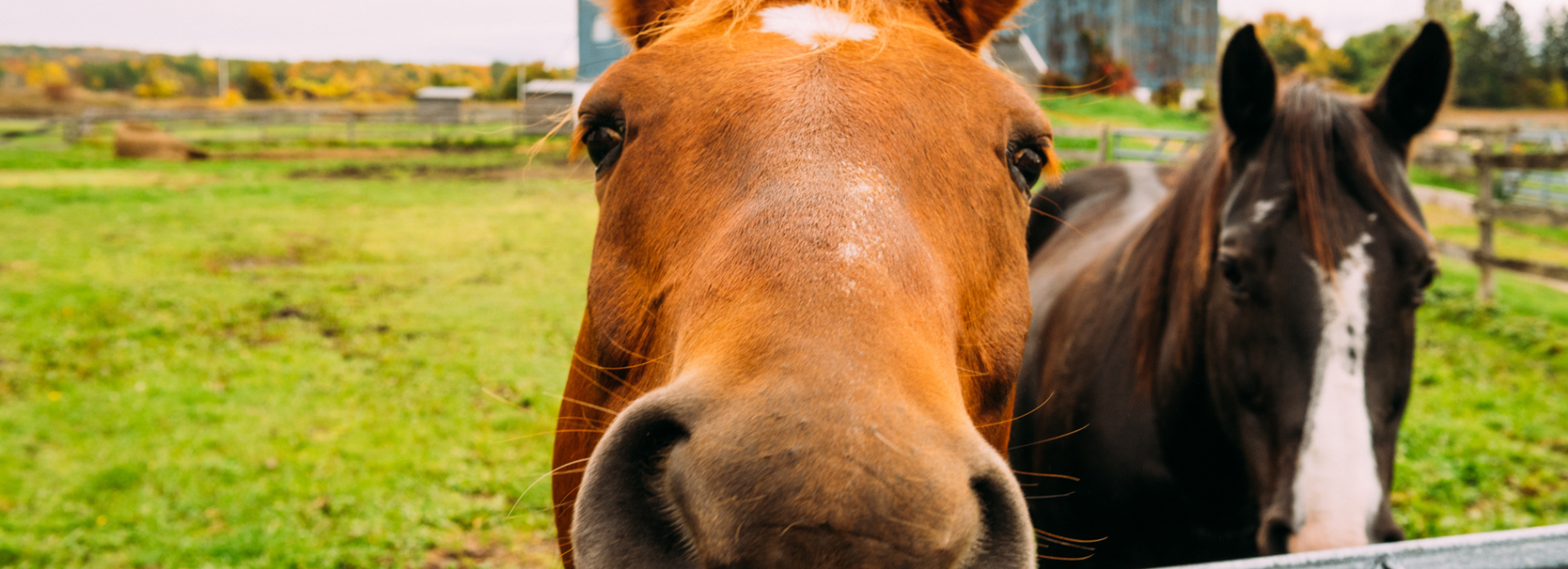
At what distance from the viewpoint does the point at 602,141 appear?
160cm

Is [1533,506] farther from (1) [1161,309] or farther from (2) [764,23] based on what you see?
(2) [764,23]

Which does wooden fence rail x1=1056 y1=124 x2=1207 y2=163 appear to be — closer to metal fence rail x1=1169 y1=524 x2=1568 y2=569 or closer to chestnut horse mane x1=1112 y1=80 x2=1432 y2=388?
chestnut horse mane x1=1112 y1=80 x2=1432 y2=388

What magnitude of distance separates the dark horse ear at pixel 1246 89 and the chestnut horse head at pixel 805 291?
995mm

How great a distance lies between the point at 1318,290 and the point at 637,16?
6.08 feet

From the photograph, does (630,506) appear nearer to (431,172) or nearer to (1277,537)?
(1277,537)

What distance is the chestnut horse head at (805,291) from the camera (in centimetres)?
85

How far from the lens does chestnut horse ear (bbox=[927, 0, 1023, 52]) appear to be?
1857 mm

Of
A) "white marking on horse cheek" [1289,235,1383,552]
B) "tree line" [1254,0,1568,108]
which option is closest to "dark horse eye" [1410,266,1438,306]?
"white marking on horse cheek" [1289,235,1383,552]

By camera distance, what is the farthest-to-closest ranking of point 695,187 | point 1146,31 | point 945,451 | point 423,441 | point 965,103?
point 1146,31, point 423,441, point 965,103, point 695,187, point 945,451

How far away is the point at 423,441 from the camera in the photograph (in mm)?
5855

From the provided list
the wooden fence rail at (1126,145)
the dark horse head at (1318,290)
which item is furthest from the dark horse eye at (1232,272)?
the wooden fence rail at (1126,145)

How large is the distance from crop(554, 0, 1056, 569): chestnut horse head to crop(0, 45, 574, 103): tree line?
44291 millimetres

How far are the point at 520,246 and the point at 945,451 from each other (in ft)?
40.3

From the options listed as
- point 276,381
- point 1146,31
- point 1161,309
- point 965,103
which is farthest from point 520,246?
point 1146,31
